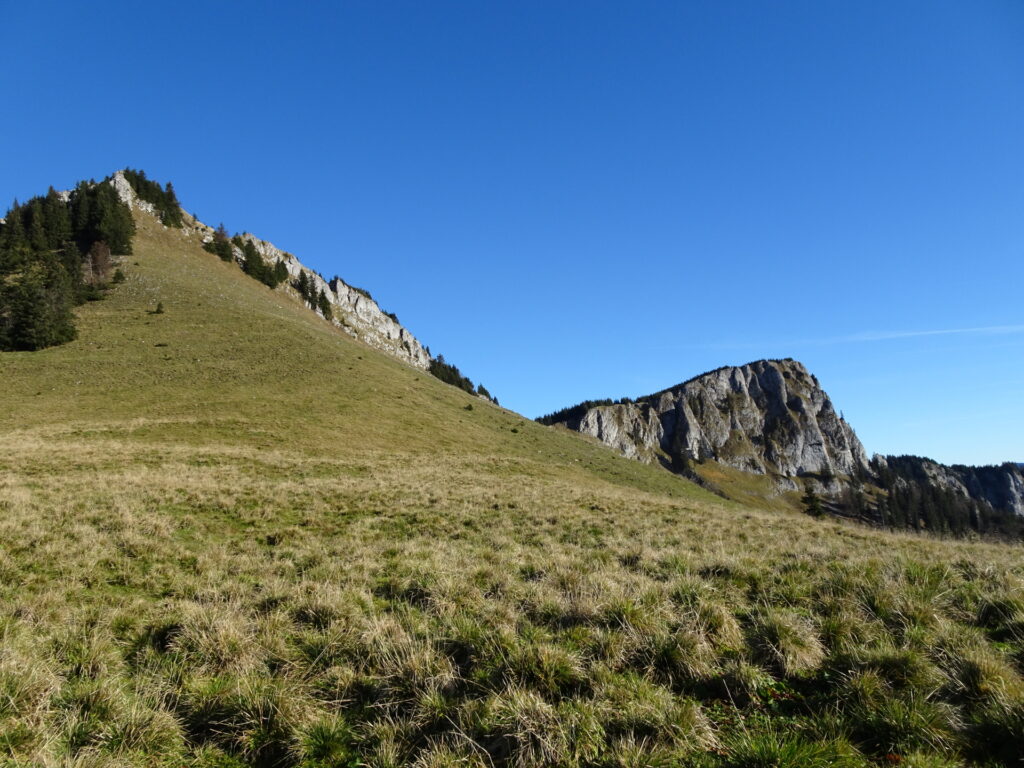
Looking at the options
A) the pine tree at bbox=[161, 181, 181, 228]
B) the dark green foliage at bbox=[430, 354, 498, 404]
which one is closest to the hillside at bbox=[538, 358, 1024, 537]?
the dark green foliage at bbox=[430, 354, 498, 404]

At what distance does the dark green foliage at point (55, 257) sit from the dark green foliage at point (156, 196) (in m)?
9.25

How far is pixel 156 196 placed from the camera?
99.3m

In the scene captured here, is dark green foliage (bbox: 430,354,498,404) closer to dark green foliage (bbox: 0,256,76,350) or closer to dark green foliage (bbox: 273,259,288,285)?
dark green foliage (bbox: 273,259,288,285)

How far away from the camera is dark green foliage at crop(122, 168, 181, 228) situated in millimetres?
96750

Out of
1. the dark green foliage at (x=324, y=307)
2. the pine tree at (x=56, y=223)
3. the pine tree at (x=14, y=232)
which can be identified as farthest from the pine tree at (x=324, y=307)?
the pine tree at (x=14, y=232)

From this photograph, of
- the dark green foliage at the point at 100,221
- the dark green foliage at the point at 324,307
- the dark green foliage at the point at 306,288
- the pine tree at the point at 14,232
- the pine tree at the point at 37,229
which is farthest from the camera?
the dark green foliage at the point at 306,288

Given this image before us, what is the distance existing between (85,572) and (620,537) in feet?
42.3

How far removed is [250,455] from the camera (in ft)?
90.4

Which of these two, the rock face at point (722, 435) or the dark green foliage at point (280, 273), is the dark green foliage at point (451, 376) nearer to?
the dark green foliage at point (280, 273)

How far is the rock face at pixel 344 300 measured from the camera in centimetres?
9695

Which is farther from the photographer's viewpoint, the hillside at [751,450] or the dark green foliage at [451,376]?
the hillside at [751,450]

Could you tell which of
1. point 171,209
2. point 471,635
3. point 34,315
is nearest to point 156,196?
point 171,209

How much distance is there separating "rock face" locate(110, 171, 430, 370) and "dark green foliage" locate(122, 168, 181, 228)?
1394 mm

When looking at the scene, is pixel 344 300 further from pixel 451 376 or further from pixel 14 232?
pixel 14 232
